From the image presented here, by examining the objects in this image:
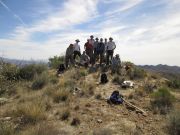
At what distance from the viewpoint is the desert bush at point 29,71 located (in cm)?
1909

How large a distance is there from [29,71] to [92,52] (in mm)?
4526

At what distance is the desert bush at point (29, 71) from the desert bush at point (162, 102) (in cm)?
824

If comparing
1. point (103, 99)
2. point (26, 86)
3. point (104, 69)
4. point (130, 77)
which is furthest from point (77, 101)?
point (104, 69)

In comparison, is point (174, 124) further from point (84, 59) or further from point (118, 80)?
point (84, 59)

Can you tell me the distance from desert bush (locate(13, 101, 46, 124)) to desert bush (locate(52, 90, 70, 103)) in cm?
175

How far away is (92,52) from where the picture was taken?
70.7 ft

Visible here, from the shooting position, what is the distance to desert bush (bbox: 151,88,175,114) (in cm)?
1213

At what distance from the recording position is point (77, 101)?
12.9m

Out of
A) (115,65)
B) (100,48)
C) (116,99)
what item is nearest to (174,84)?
(115,65)

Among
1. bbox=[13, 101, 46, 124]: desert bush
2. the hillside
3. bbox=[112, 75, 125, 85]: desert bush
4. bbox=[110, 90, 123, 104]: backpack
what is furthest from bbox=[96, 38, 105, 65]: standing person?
bbox=[13, 101, 46, 124]: desert bush

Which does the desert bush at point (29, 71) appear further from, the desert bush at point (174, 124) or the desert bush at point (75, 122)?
the desert bush at point (174, 124)

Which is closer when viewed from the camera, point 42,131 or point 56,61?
point 42,131

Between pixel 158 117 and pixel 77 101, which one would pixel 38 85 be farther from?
pixel 158 117

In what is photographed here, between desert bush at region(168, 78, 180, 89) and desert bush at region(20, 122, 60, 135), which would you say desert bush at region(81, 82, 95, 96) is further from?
desert bush at region(20, 122, 60, 135)
